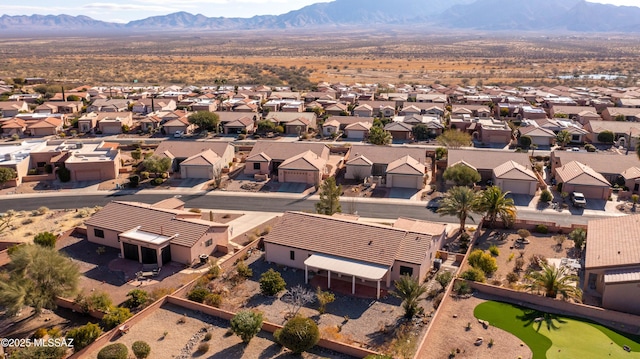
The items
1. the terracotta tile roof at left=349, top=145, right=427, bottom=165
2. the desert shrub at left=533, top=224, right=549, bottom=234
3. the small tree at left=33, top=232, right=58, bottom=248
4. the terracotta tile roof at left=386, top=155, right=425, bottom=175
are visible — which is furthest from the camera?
the terracotta tile roof at left=349, top=145, right=427, bottom=165

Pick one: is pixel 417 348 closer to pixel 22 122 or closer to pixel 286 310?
pixel 286 310

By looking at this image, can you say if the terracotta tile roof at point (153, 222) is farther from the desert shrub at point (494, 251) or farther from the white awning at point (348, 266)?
the desert shrub at point (494, 251)

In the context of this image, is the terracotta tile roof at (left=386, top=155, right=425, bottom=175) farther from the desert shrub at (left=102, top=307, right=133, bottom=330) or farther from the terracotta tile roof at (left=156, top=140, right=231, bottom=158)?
Result: the desert shrub at (left=102, top=307, right=133, bottom=330)

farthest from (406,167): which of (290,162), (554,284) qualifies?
(554,284)

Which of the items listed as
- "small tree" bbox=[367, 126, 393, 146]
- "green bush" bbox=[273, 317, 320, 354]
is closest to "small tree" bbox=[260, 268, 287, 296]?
"green bush" bbox=[273, 317, 320, 354]

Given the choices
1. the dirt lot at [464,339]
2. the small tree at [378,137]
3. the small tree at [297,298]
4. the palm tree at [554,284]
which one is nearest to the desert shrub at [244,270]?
the small tree at [297,298]
